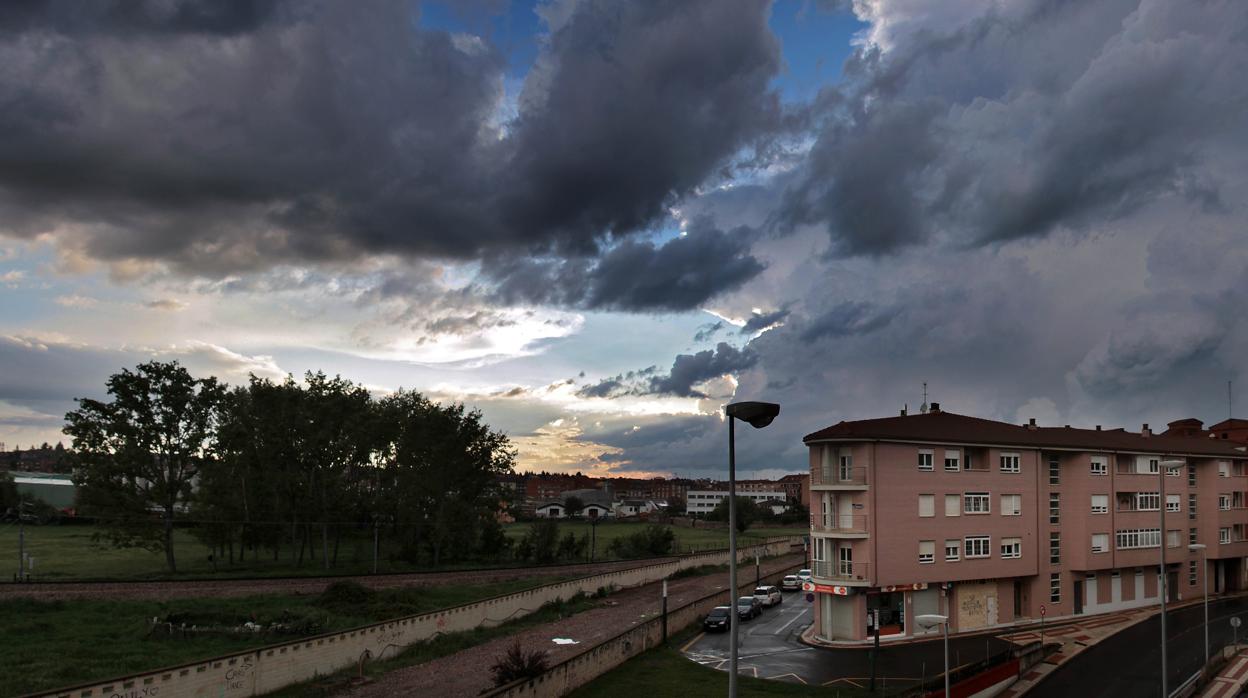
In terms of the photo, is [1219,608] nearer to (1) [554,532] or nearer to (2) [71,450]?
(1) [554,532]

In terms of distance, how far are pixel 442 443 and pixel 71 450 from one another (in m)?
30.9

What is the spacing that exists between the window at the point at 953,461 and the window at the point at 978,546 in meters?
4.24

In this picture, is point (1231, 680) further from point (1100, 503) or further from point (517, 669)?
point (517, 669)

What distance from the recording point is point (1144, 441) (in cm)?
6353

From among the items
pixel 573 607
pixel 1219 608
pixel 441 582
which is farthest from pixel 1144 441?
pixel 441 582

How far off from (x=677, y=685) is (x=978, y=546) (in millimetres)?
25080

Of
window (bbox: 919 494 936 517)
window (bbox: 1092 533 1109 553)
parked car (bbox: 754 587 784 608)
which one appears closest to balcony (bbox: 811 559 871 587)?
window (bbox: 919 494 936 517)

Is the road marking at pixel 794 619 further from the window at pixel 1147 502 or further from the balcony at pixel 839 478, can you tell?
the window at pixel 1147 502

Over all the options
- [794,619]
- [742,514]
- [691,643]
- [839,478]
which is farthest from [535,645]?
[742,514]

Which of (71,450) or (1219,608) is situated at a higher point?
(71,450)

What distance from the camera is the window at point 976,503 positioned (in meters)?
50.5

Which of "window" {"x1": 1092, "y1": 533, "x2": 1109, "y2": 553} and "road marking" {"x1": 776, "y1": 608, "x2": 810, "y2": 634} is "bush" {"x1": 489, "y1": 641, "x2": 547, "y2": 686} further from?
"window" {"x1": 1092, "y1": 533, "x2": 1109, "y2": 553}

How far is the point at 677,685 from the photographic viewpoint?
114ft

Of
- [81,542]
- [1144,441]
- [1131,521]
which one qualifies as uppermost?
[1144,441]
